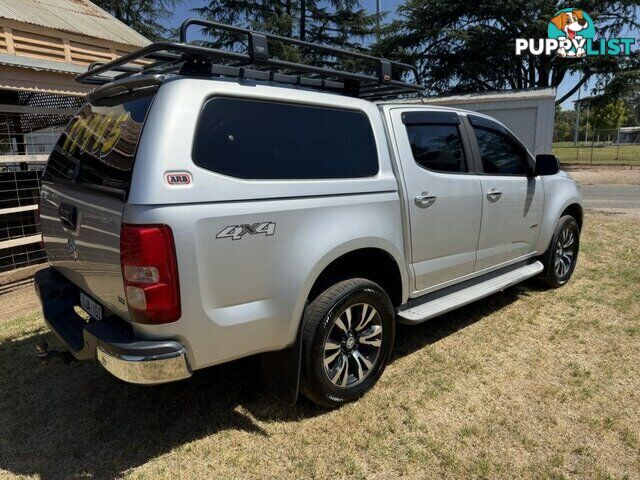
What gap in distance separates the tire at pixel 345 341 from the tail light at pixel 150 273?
2.75 ft

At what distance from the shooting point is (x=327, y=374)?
2850mm

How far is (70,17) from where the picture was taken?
1059 cm

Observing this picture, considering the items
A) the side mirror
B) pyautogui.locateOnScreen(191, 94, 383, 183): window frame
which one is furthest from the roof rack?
the side mirror

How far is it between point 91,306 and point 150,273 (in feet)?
2.93

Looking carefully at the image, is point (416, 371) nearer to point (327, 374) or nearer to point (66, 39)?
point (327, 374)

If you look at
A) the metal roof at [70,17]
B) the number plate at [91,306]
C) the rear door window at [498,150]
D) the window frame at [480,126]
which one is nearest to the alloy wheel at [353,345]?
the number plate at [91,306]

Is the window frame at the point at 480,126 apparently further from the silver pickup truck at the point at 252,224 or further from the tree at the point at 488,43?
the tree at the point at 488,43

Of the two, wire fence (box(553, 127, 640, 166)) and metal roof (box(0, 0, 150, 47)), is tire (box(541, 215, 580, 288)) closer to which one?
metal roof (box(0, 0, 150, 47))

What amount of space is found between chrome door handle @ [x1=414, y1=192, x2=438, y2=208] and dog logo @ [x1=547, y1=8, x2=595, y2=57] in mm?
25424

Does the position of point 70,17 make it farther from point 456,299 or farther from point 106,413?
point 456,299

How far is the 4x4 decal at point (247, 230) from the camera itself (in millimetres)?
2291

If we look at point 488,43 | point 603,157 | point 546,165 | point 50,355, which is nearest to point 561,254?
point 546,165

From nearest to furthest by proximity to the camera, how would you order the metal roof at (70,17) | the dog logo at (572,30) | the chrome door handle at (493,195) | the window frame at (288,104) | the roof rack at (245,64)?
the window frame at (288,104)
the roof rack at (245,64)
the chrome door handle at (493,195)
the metal roof at (70,17)
the dog logo at (572,30)

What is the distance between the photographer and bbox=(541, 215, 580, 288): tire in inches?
197
